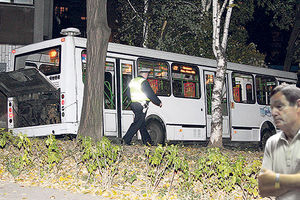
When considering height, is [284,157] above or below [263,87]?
below

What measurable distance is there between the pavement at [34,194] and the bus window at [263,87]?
43.9 ft

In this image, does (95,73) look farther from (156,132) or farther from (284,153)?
(284,153)

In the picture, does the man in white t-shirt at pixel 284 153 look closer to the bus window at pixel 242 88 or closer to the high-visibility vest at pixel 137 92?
the high-visibility vest at pixel 137 92

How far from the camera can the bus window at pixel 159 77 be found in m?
15.6

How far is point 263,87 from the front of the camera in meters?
20.3

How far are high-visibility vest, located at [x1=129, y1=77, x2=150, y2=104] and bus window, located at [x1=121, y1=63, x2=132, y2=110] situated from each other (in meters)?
0.90

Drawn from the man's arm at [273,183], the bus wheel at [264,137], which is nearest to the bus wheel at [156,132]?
the bus wheel at [264,137]

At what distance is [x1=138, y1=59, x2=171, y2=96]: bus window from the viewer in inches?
615

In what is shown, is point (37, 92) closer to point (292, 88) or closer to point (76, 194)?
point (76, 194)

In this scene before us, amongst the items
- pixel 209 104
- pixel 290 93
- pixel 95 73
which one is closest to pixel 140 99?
pixel 95 73

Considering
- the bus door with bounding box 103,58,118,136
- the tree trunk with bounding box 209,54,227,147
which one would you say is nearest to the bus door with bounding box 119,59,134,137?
the bus door with bounding box 103,58,118,136

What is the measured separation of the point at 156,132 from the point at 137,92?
2293 mm

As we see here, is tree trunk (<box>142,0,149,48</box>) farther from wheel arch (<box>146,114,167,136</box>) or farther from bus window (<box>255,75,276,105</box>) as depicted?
wheel arch (<box>146,114,167,136</box>)

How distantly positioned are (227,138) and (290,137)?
15.5 m
